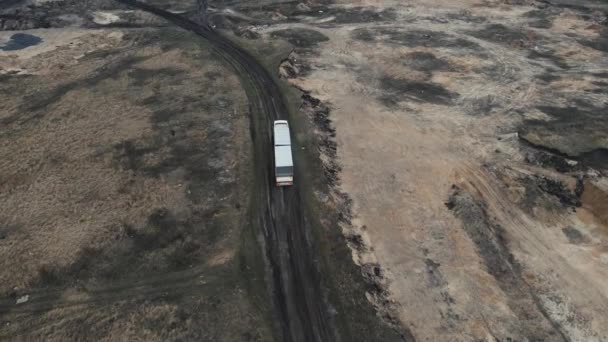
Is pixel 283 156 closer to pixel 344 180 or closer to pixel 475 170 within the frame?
pixel 344 180

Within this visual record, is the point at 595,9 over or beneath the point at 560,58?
over

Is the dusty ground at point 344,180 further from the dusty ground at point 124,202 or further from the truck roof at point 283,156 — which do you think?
the truck roof at point 283,156

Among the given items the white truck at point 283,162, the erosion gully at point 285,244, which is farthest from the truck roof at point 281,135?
the erosion gully at point 285,244

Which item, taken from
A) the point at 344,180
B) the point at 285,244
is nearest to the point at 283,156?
the point at 344,180

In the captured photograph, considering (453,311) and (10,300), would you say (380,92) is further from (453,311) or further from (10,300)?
(10,300)

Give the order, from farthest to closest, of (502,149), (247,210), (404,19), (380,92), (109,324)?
1. (404,19)
2. (380,92)
3. (502,149)
4. (247,210)
5. (109,324)

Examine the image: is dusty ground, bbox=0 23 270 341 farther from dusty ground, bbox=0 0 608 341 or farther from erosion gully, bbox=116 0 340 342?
erosion gully, bbox=116 0 340 342

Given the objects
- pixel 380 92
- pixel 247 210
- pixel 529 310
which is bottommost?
pixel 529 310

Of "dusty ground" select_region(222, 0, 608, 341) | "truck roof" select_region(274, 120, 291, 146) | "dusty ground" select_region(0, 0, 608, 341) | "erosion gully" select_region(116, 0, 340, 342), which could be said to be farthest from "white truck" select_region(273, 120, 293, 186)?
"dusty ground" select_region(222, 0, 608, 341)

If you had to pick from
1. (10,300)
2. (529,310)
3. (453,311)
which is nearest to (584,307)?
(529,310)
